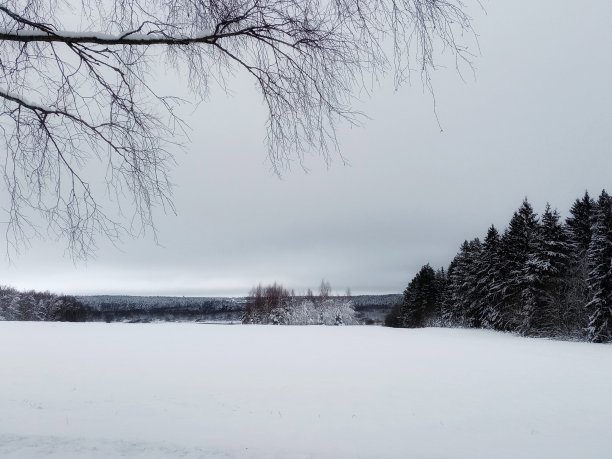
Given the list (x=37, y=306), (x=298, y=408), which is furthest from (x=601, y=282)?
(x=37, y=306)

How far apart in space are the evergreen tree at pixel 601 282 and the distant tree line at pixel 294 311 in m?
54.8

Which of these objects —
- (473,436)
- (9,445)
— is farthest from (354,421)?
(9,445)

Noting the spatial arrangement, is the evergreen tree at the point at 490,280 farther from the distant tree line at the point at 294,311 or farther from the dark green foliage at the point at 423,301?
the distant tree line at the point at 294,311

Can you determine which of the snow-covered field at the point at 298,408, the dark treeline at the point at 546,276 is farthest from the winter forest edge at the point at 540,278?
the snow-covered field at the point at 298,408

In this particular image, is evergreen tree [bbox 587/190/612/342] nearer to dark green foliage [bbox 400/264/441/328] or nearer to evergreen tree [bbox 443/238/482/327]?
evergreen tree [bbox 443/238/482/327]

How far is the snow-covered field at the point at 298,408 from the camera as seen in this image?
21.7ft

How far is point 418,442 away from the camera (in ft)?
24.1

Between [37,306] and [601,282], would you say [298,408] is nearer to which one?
[601,282]

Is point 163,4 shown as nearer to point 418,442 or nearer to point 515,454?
point 418,442

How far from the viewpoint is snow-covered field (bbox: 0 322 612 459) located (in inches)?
261

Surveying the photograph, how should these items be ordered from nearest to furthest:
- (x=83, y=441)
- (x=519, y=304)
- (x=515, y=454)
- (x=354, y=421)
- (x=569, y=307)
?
(x=83, y=441), (x=515, y=454), (x=354, y=421), (x=569, y=307), (x=519, y=304)

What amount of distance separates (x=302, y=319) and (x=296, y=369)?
72.3m

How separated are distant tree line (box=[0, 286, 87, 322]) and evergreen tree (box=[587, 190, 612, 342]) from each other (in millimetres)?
81525

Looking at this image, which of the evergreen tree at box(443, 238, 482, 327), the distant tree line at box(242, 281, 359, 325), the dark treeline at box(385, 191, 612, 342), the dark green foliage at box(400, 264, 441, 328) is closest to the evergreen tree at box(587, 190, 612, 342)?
the dark treeline at box(385, 191, 612, 342)
